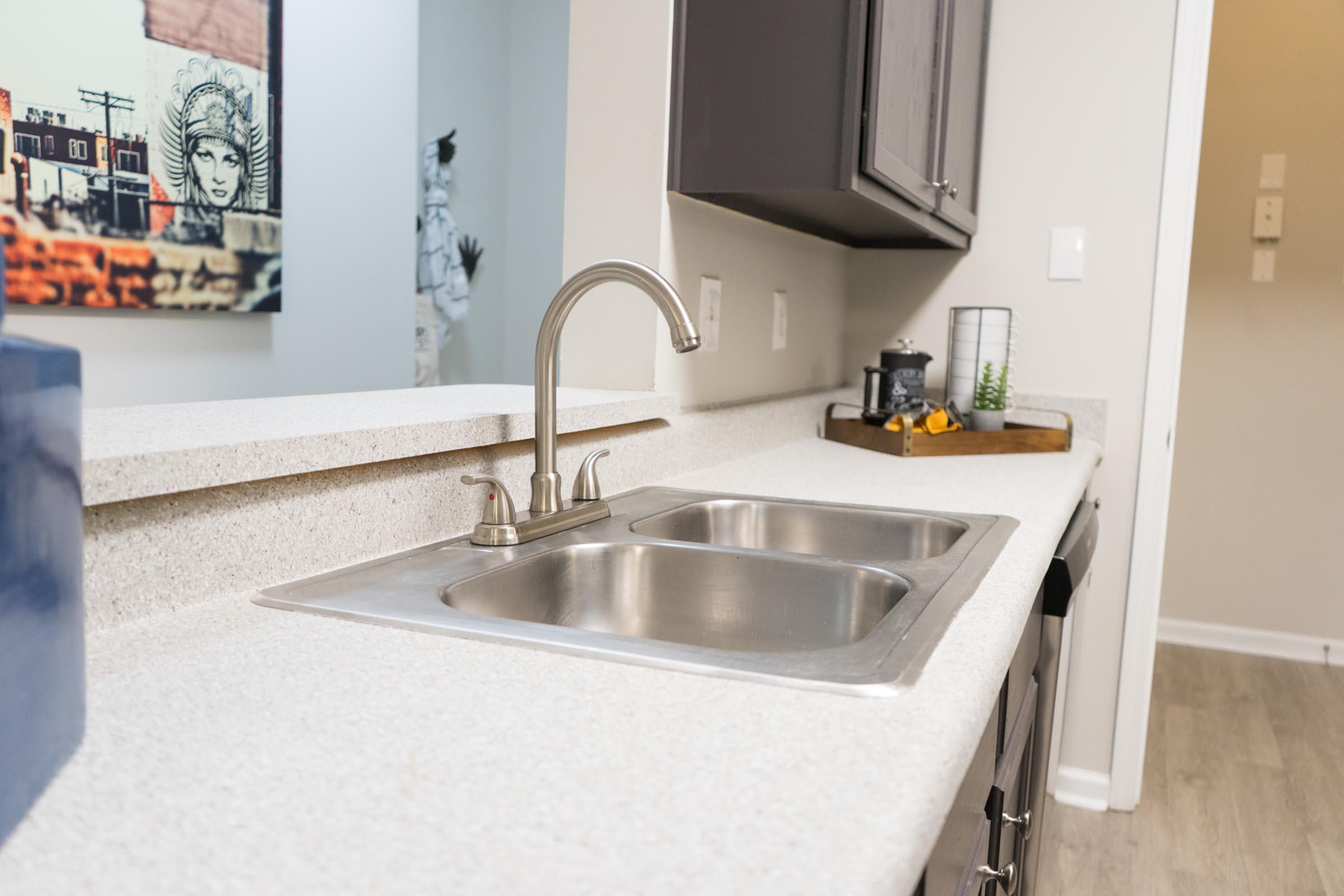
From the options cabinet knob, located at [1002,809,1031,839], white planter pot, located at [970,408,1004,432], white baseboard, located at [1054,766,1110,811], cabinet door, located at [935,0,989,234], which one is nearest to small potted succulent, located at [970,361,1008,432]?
white planter pot, located at [970,408,1004,432]

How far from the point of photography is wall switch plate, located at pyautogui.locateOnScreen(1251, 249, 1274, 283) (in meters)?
3.33

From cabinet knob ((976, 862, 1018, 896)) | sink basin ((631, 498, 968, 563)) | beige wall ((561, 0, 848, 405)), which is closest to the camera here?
cabinet knob ((976, 862, 1018, 896))

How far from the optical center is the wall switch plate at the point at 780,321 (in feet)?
6.76

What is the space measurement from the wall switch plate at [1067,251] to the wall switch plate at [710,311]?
861 millimetres

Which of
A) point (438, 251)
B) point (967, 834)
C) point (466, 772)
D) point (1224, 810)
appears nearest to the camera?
point (466, 772)

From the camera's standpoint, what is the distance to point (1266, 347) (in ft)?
11.0

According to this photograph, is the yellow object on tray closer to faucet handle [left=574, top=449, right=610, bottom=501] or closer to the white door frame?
the white door frame

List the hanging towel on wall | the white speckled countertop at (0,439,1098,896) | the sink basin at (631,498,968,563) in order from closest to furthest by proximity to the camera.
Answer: the white speckled countertop at (0,439,1098,896) < the sink basin at (631,498,968,563) < the hanging towel on wall

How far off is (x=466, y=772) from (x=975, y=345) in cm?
184

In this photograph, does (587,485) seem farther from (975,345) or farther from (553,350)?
(975,345)

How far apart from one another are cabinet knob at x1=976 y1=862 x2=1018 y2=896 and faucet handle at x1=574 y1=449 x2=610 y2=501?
57cm

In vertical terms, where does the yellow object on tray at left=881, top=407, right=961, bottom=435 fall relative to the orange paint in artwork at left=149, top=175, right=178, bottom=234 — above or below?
below

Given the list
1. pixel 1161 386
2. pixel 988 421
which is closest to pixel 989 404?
pixel 988 421

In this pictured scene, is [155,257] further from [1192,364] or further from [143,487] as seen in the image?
[1192,364]
